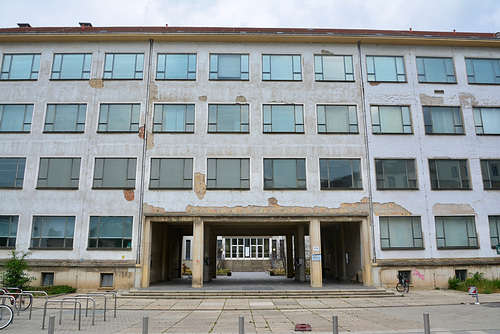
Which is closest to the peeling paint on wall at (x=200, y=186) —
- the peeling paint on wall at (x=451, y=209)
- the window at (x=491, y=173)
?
the peeling paint on wall at (x=451, y=209)

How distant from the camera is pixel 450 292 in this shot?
2238 centimetres

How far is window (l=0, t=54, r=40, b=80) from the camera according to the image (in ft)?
87.7

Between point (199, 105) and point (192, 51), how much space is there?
400cm

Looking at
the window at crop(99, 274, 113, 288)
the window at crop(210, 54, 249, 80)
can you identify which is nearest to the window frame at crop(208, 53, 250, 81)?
the window at crop(210, 54, 249, 80)

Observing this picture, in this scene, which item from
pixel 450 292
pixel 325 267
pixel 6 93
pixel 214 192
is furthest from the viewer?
pixel 325 267

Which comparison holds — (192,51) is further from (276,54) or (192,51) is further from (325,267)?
(325,267)

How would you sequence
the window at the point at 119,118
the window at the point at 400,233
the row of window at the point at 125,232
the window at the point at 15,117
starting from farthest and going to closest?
the window at the point at 15,117 → the window at the point at 119,118 → the window at the point at 400,233 → the row of window at the point at 125,232

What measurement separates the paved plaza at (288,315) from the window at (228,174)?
280 inches

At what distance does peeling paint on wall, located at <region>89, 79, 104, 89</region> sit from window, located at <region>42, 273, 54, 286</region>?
1222 centimetres

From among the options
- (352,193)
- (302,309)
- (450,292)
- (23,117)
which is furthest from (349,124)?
(23,117)

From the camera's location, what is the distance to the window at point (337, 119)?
26.0m

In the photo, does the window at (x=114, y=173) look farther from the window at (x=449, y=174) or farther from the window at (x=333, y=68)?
the window at (x=449, y=174)

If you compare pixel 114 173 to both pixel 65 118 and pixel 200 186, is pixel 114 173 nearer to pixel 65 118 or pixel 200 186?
pixel 65 118

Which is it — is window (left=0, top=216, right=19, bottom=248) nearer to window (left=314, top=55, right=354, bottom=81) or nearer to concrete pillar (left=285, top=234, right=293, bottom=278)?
Answer: concrete pillar (left=285, top=234, right=293, bottom=278)
